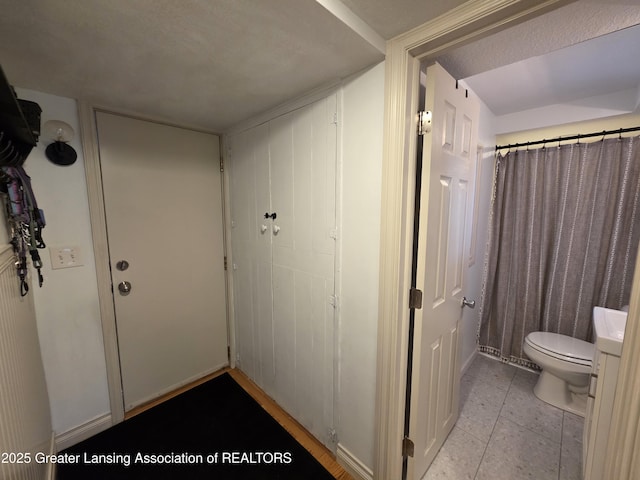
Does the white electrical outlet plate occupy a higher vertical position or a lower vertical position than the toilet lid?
higher

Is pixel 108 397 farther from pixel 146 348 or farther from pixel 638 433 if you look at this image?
pixel 638 433

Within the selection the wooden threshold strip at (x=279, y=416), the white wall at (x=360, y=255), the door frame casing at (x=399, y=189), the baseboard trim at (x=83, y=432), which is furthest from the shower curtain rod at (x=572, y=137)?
the baseboard trim at (x=83, y=432)

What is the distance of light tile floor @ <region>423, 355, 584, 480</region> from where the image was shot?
142 cm

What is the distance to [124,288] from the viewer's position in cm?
174

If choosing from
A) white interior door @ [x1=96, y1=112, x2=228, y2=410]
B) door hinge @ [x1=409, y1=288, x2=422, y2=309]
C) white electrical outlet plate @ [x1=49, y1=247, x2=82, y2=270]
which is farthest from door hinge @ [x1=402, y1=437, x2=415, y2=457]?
white electrical outlet plate @ [x1=49, y1=247, x2=82, y2=270]

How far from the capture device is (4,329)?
82 centimetres

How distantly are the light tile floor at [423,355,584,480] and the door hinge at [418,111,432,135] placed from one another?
5.82 feet

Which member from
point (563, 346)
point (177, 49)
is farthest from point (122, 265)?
point (563, 346)

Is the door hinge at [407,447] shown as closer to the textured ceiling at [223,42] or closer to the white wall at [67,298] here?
the textured ceiling at [223,42]

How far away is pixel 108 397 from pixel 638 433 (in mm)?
2501

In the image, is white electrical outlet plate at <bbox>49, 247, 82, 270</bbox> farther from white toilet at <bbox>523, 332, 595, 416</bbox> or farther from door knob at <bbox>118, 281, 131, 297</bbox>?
white toilet at <bbox>523, 332, 595, 416</bbox>

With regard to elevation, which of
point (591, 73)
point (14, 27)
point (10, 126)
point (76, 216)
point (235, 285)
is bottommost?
point (235, 285)

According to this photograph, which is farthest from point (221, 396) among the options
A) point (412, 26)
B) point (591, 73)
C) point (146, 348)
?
point (591, 73)

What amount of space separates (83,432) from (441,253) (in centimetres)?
239
